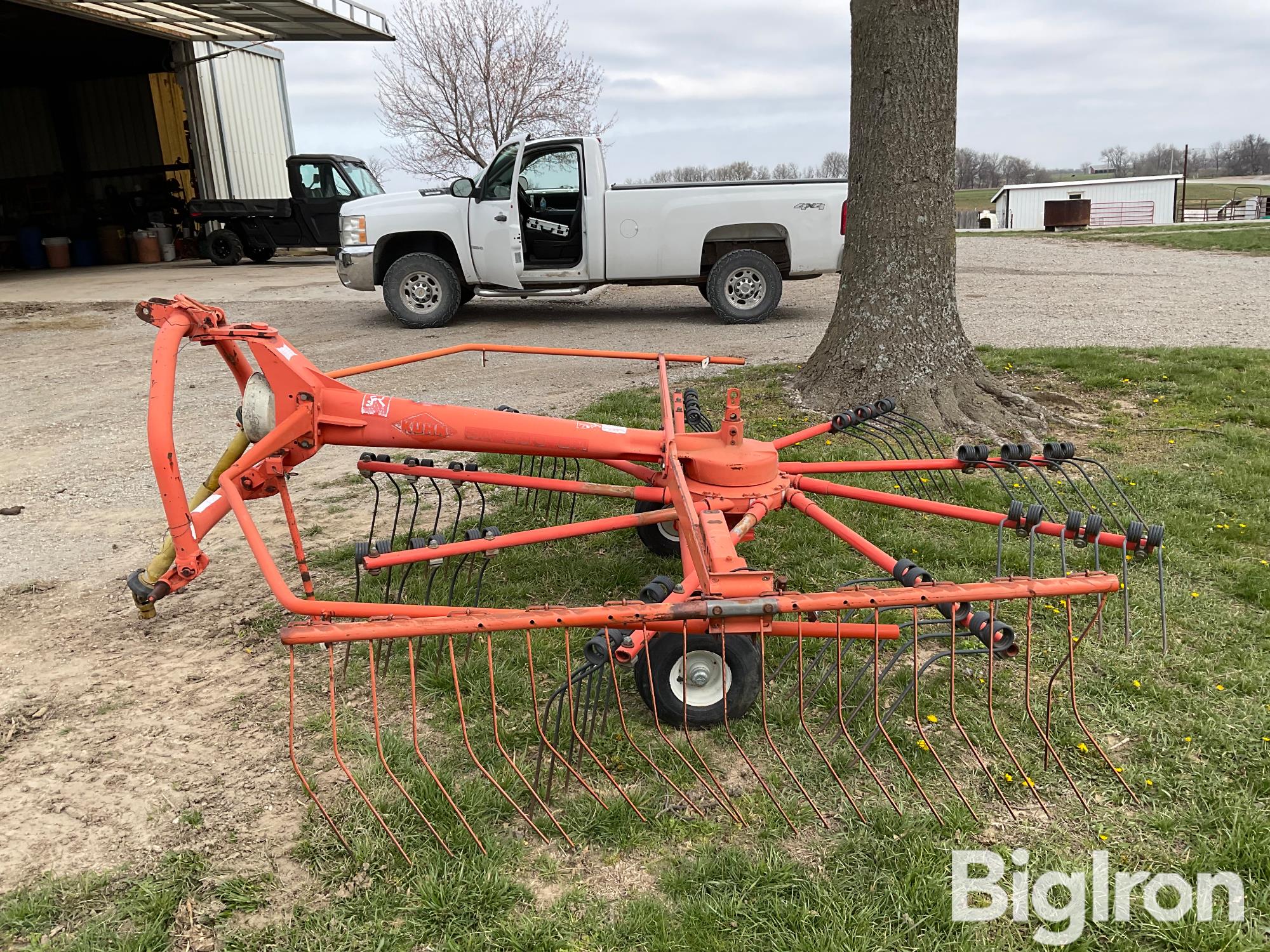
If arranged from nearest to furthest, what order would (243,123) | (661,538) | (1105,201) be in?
(661,538) → (243,123) → (1105,201)

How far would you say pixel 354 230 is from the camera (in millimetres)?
10250

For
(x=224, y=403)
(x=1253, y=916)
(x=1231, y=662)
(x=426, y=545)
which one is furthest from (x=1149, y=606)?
(x=224, y=403)

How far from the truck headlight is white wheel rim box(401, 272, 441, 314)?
67 centimetres

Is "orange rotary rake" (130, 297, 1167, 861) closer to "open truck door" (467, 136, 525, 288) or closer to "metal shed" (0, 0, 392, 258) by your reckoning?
"open truck door" (467, 136, 525, 288)

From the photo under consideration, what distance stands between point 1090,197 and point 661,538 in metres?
47.1

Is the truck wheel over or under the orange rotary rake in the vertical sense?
over

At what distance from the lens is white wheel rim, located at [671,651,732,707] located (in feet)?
9.30

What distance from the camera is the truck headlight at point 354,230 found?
10.2 m

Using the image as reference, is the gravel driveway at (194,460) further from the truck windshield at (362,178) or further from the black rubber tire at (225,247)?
the truck windshield at (362,178)

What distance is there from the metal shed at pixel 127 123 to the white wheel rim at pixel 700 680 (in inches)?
827

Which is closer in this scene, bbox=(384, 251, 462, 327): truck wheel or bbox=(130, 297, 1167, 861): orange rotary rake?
bbox=(130, 297, 1167, 861): orange rotary rake

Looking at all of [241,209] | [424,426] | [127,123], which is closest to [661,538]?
[424,426]

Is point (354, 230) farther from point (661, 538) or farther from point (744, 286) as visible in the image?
point (661, 538)
